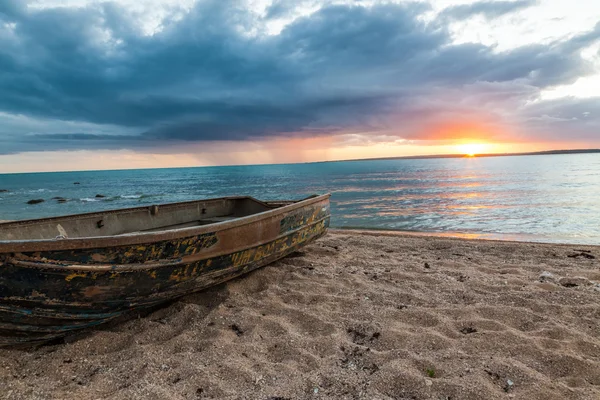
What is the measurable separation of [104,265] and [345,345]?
2451mm

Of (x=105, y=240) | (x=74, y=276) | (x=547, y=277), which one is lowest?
(x=547, y=277)

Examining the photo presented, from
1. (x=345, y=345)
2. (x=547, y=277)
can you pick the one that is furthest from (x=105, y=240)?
(x=547, y=277)

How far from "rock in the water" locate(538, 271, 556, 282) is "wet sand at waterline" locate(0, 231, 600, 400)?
18 millimetres

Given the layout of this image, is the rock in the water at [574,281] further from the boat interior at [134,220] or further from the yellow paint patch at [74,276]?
the yellow paint patch at [74,276]

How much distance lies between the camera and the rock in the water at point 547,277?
202 inches

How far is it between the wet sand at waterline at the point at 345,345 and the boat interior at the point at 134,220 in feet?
5.29

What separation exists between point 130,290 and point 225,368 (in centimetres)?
136

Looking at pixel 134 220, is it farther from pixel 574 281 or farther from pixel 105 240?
pixel 574 281

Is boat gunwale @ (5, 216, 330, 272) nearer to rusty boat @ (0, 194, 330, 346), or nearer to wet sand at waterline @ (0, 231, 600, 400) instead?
rusty boat @ (0, 194, 330, 346)

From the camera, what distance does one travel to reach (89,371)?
9.91 feet

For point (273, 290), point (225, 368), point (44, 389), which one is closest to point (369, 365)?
point (225, 368)

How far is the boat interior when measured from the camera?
476cm

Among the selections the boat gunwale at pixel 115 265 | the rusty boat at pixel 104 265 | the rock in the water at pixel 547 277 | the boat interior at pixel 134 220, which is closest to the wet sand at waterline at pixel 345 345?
the rock in the water at pixel 547 277

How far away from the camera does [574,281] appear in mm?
5020
